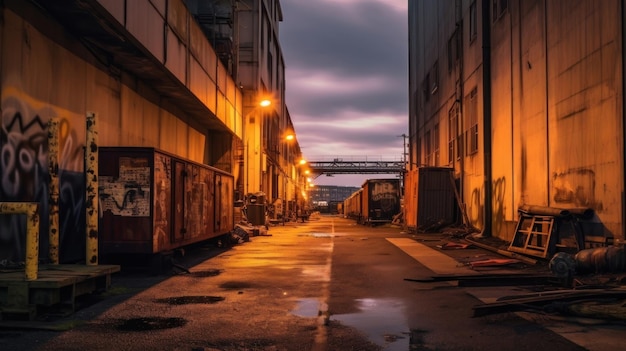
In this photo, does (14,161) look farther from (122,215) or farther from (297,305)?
(297,305)

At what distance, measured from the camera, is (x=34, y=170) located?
35.0ft

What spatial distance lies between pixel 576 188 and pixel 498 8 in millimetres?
9892

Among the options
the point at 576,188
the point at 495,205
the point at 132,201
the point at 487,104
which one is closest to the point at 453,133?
the point at 487,104

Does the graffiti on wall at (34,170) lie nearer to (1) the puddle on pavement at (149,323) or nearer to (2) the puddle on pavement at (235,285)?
(2) the puddle on pavement at (235,285)

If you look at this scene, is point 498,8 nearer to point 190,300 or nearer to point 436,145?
point 436,145

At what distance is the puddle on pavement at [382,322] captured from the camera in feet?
19.8

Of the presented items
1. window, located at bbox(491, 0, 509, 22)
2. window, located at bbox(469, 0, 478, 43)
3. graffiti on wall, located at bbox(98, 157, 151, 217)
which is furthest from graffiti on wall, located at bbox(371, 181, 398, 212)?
graffiti on wall, located at bbox(98, 157, 151, 217)

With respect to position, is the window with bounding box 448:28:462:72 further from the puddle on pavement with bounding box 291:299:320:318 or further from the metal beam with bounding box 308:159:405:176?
the metal beam with bounding box 308:159:405:176

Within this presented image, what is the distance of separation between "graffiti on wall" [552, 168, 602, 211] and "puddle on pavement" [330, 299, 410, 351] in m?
6.51

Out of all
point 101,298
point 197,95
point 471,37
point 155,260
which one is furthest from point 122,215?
point 471,37

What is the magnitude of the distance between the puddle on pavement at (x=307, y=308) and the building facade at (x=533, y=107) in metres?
6.93

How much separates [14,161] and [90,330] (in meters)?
4.92

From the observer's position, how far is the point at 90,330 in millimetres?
6535

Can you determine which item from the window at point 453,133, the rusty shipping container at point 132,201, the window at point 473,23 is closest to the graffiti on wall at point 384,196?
the window at point 453,133
